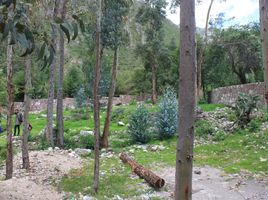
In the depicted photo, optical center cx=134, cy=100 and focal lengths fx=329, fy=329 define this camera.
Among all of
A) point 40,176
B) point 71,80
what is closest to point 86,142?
point 40,176

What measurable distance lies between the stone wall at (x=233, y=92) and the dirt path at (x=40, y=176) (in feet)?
32.2

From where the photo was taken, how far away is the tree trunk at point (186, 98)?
2.16 m

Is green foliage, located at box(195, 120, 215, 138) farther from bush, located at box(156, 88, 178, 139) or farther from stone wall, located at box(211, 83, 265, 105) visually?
stone wall, located at box(211, 83, 265, 105)

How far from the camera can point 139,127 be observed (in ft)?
43.1

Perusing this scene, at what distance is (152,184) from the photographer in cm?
684

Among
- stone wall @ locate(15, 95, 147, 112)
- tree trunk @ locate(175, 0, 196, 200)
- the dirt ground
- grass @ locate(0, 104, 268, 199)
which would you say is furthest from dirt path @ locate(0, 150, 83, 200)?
stone wall @ locate(15, 95, 147, 112)

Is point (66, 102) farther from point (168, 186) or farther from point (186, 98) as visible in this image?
point (186, 98)

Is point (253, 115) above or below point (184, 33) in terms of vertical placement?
below

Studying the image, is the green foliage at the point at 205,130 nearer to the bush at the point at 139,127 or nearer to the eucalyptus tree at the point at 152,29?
the bush at the point at 139,127

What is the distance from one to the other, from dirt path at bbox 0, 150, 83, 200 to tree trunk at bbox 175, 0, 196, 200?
14.4ft

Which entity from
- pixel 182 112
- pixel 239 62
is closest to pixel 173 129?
pixel 182 112

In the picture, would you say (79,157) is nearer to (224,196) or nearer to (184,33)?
(224,196)

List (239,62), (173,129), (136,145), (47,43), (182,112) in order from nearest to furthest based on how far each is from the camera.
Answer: (47,43) → (182,112) → (136,145) → (173,129) → (239,62)

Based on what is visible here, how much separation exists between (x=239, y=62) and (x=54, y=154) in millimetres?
18126
